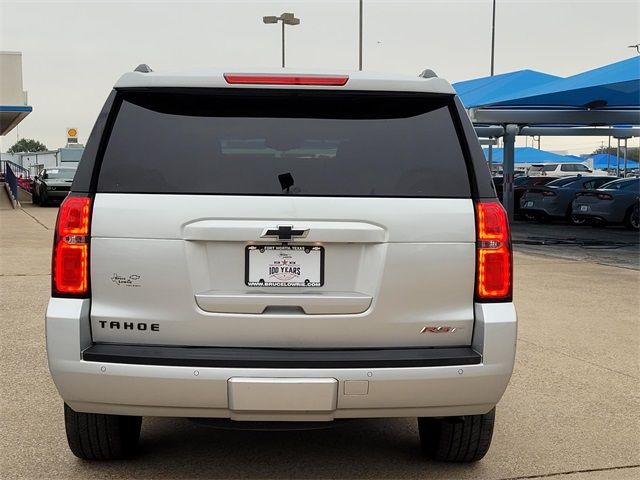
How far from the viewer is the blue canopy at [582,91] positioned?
17.1 meters

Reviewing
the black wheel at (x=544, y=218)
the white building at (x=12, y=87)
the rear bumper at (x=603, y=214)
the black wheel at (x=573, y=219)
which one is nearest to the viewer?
the rear bumper at (x=603, y=214)

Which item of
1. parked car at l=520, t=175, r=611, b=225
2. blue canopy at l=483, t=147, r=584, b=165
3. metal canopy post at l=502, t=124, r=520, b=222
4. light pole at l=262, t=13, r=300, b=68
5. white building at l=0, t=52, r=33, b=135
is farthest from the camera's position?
blue canopy at l=483, t=147, r=584, b=165

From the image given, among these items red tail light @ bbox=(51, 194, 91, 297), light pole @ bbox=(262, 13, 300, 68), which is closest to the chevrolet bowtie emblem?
red tail light @ bbox=(51, 194, 91, 297)

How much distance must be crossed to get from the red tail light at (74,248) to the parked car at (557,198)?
879 inches

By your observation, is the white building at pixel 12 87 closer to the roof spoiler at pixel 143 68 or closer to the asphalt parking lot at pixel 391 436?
the asphalt parking lot at pixel 391 436

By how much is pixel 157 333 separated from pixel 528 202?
2335 centimetres

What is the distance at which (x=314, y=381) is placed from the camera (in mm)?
3396

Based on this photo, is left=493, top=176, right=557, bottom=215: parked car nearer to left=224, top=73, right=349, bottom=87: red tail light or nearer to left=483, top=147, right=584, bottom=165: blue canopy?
left=224, top=73, right=349, bottom=87: red tail light

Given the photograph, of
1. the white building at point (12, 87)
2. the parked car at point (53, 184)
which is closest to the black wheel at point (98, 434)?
the parked car at point (53, 184)

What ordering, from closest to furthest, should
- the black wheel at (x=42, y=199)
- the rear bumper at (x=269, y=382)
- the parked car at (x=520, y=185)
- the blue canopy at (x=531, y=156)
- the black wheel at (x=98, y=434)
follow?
the rear bumper at (x=269, y=382)
the black wheel at (x=98, y=434)
the parked car at (x=520, y=185)
the black wheel at (x=42, y=199)
the blue canopy at (x=531, y=156)

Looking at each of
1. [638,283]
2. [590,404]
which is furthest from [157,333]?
[638,283]

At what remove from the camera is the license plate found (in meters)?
3.50

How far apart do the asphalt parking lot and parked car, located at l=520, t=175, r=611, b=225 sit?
17.6m

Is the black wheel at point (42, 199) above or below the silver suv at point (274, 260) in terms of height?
below
